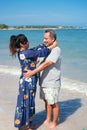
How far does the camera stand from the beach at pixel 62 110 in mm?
5359

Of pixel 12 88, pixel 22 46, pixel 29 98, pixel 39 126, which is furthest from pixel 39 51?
pixel 12 88

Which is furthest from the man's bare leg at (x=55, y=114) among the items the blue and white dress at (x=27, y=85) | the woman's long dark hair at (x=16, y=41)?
the woman's long dark hair at (x=16, y=41)

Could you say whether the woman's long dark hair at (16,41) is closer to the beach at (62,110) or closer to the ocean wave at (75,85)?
the beach at (62,110)

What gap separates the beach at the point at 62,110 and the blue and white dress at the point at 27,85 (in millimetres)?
581

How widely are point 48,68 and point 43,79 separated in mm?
188

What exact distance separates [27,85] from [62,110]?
189 centimetres

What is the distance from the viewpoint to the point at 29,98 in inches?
182

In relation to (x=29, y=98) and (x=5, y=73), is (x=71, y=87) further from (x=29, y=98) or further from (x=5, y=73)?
(x=29, y=98)

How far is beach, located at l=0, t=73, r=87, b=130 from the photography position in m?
5.36

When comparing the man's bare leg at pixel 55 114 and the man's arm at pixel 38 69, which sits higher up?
the man's arm at pixel 38 69

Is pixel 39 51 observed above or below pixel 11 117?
above

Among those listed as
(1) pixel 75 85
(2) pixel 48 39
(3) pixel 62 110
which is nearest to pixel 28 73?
(2) pixel 48 39

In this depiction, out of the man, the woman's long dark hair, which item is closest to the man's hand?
the man

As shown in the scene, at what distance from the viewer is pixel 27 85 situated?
15.1 feet
